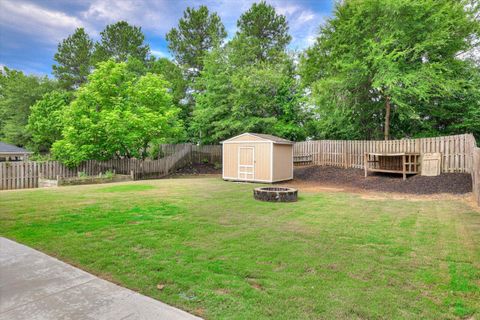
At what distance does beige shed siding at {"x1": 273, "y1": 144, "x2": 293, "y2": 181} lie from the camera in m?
13.1

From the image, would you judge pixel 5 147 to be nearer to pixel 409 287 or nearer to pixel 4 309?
pixel 4 309

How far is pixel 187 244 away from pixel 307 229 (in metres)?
2.17

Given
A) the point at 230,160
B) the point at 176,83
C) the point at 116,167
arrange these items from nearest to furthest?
the point at 230,160 → the point at 116,167 → the point at 176,83

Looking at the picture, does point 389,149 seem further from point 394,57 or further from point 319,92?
point 319,92

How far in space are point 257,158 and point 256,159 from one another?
0.08 meters

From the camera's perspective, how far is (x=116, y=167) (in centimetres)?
1600

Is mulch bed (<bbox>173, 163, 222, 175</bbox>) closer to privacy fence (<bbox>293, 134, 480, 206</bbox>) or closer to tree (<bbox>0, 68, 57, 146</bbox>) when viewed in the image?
privacy fence (<bbox>293, 134, 480, 206</bbox>)

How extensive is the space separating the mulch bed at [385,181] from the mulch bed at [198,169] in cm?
632

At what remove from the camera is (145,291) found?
272cm

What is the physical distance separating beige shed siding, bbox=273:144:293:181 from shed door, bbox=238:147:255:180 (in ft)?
3.55

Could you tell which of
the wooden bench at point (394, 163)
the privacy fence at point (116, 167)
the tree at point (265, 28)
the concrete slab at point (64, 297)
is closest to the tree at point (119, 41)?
the tree at point (265, 28)

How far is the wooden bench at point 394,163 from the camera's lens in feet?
39.2

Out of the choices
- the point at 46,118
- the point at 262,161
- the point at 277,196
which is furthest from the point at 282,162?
the point at 46,118

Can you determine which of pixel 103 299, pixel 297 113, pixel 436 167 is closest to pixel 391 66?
pixel 436 167
